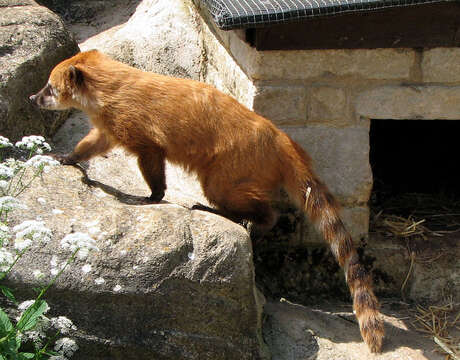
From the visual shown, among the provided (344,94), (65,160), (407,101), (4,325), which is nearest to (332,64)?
(344,94)

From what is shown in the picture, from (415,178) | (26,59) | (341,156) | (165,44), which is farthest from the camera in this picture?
(165,44)

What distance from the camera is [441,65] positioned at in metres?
5.00

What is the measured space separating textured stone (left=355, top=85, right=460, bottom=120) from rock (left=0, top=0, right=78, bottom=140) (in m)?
2.75

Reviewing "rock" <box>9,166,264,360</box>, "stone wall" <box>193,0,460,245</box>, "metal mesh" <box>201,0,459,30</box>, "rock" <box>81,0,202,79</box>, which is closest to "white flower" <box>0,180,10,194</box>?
"rock" <box>9,166,264,360</box>

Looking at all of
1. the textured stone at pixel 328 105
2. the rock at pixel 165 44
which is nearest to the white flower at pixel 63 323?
the textured stone at pixel 328 105

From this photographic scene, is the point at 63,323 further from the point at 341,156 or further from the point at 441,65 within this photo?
the point at 441,65

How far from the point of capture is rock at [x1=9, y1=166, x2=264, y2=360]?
3.79 m

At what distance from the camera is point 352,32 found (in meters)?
4.86

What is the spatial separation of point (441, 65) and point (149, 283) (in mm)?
2787

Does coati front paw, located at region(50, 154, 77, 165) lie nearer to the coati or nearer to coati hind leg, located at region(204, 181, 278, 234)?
the coati

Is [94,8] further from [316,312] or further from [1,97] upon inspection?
[316,312]

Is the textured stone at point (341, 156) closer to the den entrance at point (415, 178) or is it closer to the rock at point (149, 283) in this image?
the den entrance at point (415, 178)

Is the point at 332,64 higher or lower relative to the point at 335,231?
higher

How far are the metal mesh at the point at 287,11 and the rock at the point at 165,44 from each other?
7.44ft
